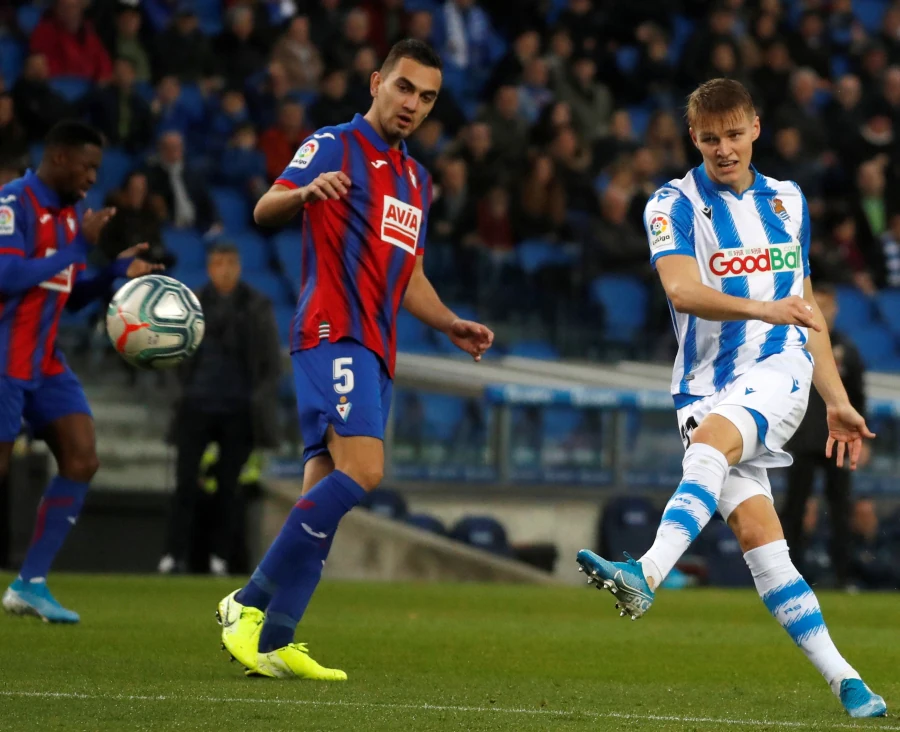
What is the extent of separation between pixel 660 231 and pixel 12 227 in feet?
11.9

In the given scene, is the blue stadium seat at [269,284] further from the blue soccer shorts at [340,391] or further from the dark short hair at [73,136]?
the blue soccer shorts at [340,391]

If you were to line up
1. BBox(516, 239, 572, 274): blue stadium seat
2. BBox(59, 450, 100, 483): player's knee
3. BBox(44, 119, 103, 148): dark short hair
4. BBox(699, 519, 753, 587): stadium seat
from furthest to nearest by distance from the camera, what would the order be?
BBox(516, 239, 572, 274): blue stadium seat → BBox(699, 519, 753, 587): stadium seat → BBox(59, 450, 100, 483): player's knee → BBox(44, 119, 103, 148): dark short hair

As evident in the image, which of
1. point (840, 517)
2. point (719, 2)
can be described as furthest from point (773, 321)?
point (719, 2)

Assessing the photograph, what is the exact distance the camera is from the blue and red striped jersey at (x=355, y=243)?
19.8 ft

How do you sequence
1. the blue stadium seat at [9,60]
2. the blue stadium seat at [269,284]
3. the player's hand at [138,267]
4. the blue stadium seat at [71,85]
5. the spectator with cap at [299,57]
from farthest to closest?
1. the spectator with cap at [299,57]
2. the blue stadium seat at [9,60]
3. the blue stadium seat at [71,85]
4. the blue stadium seat at [269,284]
5. the player's hand at [138,267]

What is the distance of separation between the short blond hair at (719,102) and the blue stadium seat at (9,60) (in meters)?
12.2

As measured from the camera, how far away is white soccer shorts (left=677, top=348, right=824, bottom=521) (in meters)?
5.33

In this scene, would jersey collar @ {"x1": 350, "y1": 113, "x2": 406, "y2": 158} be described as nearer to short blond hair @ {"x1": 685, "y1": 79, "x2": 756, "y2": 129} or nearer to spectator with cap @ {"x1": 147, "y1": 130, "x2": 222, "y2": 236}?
short blond hair @ {"x1": 685, "y1": 79, "x2": 756, "y2": 129}

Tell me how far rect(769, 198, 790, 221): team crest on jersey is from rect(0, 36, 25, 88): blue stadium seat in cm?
1221

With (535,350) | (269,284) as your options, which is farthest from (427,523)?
(269,284)

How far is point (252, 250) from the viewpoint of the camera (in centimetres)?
1586

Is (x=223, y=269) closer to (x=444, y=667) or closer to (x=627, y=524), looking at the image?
(x=627, y=524)

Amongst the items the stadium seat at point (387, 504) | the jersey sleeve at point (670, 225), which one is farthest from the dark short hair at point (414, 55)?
the stadium seat at point (387, 504)

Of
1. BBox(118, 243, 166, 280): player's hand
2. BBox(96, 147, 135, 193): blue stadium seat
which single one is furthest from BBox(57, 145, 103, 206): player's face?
BBox(96, 147, 135, 193): blue stadium seat
